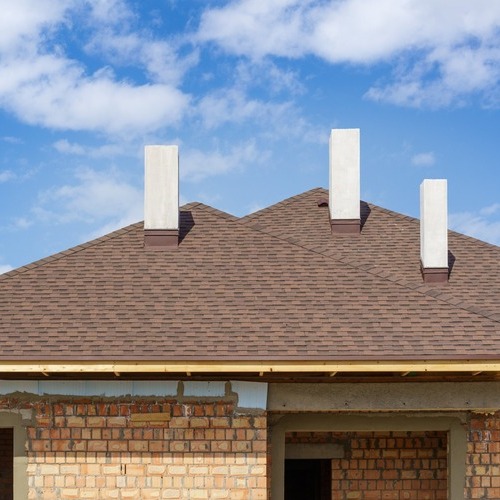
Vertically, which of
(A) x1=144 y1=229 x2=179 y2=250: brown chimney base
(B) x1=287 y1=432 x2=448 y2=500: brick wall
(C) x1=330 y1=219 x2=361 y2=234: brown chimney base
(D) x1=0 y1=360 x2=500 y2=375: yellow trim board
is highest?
(C) x1=330 y1=219 x2=361 y2=234: brown chimney base

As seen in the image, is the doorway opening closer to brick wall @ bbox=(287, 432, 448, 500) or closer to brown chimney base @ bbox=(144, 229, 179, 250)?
brick wall @ bbox=(287, 432, 448, 500)

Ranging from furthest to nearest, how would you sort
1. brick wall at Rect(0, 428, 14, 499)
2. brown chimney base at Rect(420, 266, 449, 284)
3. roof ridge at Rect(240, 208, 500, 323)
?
1. brick wall at Rect(0, 428, 14, 499)
2. brown chimney base at Rect(420, 266, 449, 284)
3. roof ridge at Rect(240, 208, 500, 323)

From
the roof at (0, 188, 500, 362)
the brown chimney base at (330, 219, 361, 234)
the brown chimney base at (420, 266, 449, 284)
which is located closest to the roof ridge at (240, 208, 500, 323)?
the roof at (0, 188, 500, 362)

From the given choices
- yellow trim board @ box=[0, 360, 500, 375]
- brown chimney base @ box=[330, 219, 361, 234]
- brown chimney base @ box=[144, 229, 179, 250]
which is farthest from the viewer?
brown chimney base @ box=[330, 219, 361, 234]

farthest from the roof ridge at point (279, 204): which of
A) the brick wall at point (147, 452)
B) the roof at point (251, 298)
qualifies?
the brick wall at point (147, 452)

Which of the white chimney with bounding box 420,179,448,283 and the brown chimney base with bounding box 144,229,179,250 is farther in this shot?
the brown chimney base with bounding box 144,229,179,250

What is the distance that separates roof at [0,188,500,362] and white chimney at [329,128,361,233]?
29 centimetres

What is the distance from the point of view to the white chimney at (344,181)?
48.7 ft

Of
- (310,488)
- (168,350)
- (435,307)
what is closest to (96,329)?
(168,350)

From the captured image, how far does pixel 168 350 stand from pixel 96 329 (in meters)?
1.16

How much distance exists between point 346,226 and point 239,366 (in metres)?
5.32

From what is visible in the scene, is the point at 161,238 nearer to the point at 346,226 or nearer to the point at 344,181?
the point at 346,226

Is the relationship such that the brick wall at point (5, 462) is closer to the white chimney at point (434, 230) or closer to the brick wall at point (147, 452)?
the brick wall at point (147, 452)

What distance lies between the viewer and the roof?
1039 cm
